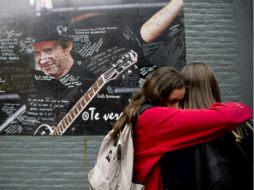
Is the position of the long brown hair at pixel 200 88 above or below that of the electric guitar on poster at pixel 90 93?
above

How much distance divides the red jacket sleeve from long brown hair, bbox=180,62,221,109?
11 centimetres

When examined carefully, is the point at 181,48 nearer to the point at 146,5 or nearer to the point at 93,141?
the point at 146,5

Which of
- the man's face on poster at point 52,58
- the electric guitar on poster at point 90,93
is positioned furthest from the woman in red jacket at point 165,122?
the man's face on poster at point 52,58

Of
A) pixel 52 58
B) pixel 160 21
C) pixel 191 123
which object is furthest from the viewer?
pixel 52 58

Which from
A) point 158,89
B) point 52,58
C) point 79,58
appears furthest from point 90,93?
point 158,89

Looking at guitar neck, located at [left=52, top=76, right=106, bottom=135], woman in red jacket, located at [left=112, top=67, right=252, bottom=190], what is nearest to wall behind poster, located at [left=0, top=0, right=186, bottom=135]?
guitar neck, located at [left=52, top=76, right=106, bottom=135]

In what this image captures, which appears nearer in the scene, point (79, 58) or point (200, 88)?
point (200, 88)

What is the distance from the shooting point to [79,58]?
16.5ft

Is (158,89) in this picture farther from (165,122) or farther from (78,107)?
(78,107)

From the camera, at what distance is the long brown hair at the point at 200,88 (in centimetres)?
228

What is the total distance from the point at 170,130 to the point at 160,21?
2980 mm

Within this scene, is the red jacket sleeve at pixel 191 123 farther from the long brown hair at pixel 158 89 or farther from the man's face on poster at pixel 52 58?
the man's face on poster at pixel 52 58

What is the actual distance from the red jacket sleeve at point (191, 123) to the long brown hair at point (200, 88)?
0.36ft

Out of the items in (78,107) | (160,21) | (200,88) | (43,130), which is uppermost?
(160,21)
